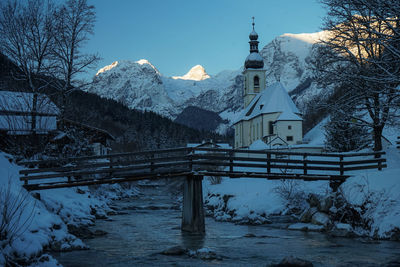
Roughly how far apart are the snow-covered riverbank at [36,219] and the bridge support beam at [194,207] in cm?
524

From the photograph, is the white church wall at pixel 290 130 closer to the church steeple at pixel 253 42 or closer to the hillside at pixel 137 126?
the church steeple at pixel 253 42

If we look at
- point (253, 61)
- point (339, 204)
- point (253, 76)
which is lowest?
point (339, 204)

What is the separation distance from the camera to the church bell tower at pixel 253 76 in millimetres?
91562

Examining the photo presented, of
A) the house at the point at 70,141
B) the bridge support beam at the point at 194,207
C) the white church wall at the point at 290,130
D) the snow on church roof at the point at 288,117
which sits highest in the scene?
the snow on church roof at the point at 288,117

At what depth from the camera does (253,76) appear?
301ft

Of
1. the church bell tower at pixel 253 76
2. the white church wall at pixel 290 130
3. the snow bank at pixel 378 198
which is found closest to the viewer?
the snow bank at pixel 378 198

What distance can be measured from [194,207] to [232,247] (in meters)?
4.36

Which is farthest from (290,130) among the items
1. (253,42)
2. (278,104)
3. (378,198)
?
(378,198)

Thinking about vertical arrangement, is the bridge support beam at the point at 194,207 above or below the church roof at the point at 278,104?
below

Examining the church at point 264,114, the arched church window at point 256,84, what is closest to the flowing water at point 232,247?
the church at point 264,114

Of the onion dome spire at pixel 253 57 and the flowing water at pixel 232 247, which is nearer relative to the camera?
the flowing water at pixel 232 247

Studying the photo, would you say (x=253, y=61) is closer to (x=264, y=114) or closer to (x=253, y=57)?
(x=253, y=57)

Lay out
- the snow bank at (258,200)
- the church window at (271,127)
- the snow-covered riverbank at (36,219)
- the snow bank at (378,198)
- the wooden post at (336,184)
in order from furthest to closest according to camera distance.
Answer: the church window at (271,127) → the snow bank at (258,200) → the wooden post at (336,184) → the snow bank at (378,198) → the snow-covered riverbank at (36,219)

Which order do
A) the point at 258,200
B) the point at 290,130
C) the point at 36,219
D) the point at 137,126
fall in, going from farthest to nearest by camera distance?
the point at 137,126
the point at 290,130
the point at 258,200
the point at 36,219
